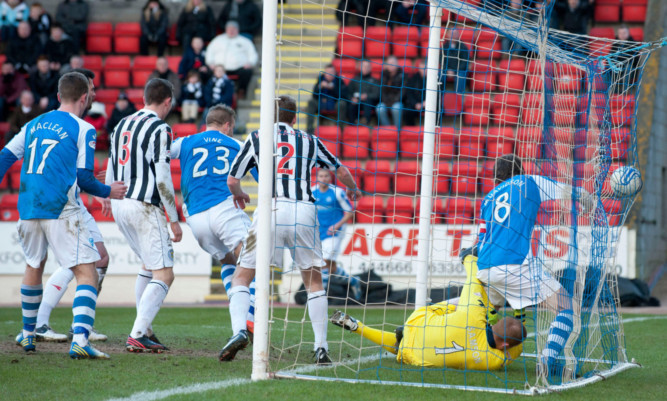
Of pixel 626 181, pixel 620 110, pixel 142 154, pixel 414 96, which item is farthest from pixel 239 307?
pixel 414 96

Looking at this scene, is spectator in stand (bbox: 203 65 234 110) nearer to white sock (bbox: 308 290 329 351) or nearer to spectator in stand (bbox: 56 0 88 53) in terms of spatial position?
spectator in stand (bbox: 56 0 88 53)

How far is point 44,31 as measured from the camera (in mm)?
17078

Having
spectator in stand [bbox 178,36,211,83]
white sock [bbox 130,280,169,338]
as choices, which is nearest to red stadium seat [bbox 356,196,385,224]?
spectator in stand [bbox 178,36,211,83]

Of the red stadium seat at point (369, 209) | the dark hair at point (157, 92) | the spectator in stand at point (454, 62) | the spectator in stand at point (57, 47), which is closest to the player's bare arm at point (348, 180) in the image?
the spectator in stand at point (454, 62)

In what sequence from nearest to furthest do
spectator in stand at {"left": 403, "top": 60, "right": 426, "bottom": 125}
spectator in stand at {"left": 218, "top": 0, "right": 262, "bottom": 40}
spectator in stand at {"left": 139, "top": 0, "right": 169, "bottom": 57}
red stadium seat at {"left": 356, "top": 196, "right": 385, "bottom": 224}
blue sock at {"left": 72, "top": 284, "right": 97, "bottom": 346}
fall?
blue sock at {"left": 72, "top": 284, "right": 97, "bottom": 346}, spectator in stand at {"left": 403, "top": 60, "right": 426, "bottom": 125}, red stadium seat at {"left": 356, "top": 196, "right": 385, "bottom": 224}, spectator in stand at {"left": 218, "top": 0, "right": 262, "bottom": 40}, spectator in stand at {"left": 139, "top": 0, "right": 169, "bottom": 57}

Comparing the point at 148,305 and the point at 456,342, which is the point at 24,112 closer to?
the point at 148,305

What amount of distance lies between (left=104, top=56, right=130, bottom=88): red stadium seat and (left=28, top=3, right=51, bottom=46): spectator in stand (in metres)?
1.37

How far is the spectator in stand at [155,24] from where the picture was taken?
17.7 metres

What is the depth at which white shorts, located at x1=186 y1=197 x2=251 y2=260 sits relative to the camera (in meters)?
6.80

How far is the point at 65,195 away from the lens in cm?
597

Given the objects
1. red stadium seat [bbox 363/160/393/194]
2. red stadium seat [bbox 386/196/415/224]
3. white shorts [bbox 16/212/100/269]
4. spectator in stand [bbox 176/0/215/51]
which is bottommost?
red stadium seat [bbox 386/196/415/224]

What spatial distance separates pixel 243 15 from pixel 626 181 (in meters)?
12.3

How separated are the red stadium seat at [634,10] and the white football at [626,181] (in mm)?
11450

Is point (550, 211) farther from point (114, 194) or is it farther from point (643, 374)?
point (114, 194)
